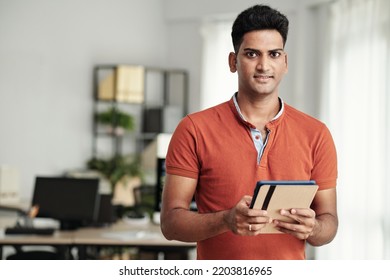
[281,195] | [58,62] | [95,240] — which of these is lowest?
[95,240]

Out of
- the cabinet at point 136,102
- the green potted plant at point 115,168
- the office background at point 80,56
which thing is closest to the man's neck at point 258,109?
the office background at point 80,56

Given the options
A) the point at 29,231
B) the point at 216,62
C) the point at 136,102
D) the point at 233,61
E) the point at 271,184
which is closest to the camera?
the point at 271,184

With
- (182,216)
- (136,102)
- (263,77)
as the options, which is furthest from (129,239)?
Answer: (136,102)

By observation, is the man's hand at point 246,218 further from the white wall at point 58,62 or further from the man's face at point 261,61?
the white wall at point 58,62

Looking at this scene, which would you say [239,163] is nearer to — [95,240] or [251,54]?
[251,54]

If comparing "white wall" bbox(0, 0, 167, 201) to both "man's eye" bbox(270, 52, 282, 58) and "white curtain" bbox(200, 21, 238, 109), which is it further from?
"man's eye" bbox(270, 52, 282, 58)

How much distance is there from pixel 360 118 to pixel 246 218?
3.70 meters

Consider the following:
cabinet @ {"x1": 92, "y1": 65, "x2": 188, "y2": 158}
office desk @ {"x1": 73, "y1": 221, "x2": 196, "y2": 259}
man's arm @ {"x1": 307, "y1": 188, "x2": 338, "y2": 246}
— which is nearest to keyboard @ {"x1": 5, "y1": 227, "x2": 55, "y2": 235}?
office desk @ {"x1": 73, "y1": 221, "x2": 196, "y2": 259}

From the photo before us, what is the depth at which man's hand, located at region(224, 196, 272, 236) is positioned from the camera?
1.37 metres

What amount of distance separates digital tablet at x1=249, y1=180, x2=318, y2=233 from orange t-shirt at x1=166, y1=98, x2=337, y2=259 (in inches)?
6.4

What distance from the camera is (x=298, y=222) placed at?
4.70 feet

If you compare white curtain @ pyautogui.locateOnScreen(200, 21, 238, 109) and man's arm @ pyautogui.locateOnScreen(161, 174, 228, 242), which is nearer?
man's arm @ pyautogui.locateOnScreen(161, 174, 228, 242)
